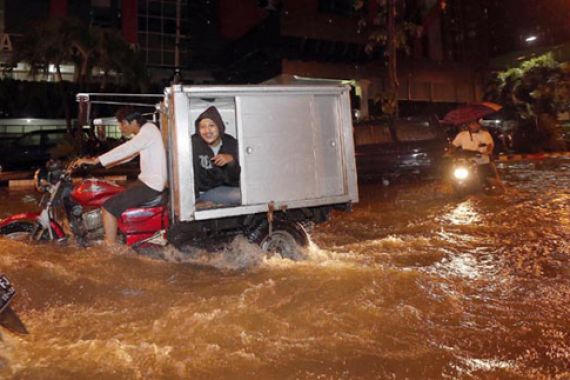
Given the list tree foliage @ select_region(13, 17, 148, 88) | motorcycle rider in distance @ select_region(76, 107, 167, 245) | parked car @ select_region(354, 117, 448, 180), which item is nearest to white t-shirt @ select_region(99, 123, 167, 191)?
motorcycle rider in distance @ select_region(76, 107, 167, 245)

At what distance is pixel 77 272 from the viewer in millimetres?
4723

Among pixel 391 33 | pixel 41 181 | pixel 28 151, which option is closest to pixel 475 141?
pixel 41 181

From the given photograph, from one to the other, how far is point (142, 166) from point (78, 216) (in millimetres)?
990

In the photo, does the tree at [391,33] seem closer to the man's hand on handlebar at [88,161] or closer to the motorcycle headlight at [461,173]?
the motorcycle headlight at [461,173]

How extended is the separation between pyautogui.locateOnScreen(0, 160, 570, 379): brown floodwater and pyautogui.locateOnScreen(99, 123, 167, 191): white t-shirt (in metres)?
0.79

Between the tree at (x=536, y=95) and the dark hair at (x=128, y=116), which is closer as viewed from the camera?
the dark hair at (x=128, y=116)

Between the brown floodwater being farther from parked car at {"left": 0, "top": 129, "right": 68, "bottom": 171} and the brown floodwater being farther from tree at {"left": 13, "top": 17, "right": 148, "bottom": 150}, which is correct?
tree at {"left": 13, "top": 17, "right": 148, "bottom": 150}

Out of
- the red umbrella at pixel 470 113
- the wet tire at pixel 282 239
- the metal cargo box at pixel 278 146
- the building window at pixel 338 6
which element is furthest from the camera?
the building window at pixel 338 6

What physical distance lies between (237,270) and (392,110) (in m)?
14.0

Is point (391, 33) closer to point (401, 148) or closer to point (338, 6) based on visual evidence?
point (338, 6)

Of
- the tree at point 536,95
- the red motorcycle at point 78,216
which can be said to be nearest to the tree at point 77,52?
the red motorcycle at point 78,216

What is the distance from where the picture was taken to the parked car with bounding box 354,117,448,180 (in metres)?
11.5

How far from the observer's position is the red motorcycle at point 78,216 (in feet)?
16.4

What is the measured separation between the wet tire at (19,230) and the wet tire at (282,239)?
2487 mm
